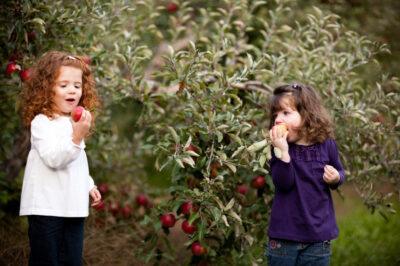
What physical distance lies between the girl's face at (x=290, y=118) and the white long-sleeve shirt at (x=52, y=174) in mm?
1063

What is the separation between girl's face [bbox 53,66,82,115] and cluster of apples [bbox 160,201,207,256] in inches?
40.1

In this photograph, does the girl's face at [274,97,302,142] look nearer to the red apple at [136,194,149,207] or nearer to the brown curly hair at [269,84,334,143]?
the brown curly hair at [269,84,334,143]

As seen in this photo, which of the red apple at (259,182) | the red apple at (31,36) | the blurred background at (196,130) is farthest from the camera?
the red apple at (259,182)

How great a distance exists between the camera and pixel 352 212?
23.0ft

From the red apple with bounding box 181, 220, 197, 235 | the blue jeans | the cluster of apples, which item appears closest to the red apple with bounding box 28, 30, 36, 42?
the cluster of apples

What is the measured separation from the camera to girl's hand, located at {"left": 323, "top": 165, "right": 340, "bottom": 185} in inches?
121

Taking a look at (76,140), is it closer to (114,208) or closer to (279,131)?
(279,131)

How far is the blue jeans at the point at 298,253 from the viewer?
3.11 meters

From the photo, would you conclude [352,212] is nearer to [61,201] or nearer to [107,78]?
[107,78]

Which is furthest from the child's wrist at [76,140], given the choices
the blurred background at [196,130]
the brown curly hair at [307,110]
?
the brown curly hair at [307,110]

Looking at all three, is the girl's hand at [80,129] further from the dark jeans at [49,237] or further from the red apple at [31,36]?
the red apple at [31,36]

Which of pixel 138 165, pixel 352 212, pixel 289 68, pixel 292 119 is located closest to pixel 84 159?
pixel 292 119

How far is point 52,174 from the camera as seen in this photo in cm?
294

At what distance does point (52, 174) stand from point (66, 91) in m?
A: 0.43
